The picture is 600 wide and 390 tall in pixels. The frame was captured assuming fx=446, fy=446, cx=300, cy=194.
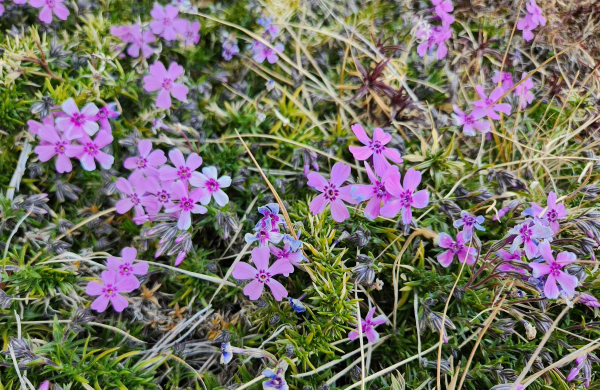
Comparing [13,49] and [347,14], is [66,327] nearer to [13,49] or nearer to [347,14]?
[13,49]

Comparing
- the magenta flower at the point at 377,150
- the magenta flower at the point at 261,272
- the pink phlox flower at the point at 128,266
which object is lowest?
the pink phlox flower at the point at 128,266

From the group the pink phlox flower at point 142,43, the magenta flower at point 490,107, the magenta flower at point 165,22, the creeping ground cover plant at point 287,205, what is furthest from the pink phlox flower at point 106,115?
the magenta flower at point 490,107

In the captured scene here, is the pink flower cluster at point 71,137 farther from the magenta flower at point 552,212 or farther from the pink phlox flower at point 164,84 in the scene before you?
the magenta flower at point 552,212

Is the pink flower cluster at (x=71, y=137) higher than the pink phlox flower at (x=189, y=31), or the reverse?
the pink phlox flower at (x=189, y=31)

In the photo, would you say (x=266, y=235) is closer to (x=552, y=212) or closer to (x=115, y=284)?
(x=115, y=284)

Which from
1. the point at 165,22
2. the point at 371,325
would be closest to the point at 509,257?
the point at 371,325

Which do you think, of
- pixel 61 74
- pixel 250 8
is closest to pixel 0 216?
pixel 61 74
